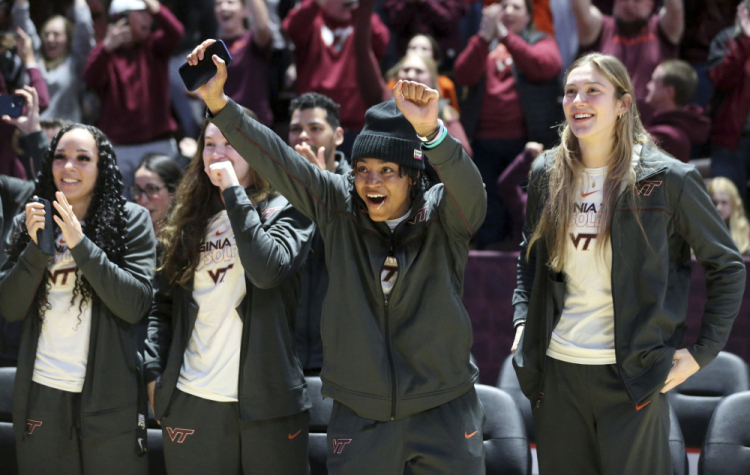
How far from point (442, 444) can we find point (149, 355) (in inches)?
50.0

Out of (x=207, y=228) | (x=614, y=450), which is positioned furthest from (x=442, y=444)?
(x=207, y=228)

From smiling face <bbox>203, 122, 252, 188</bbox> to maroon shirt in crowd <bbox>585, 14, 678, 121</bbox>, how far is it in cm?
344

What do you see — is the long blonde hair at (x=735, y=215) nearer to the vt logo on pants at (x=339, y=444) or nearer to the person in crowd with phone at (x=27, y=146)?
the vt logo on pants at (x=339, y=444)

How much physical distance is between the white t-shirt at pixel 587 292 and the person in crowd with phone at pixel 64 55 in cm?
470

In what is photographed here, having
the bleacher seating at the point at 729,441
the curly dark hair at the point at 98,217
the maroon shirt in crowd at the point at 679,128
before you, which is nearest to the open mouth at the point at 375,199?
the curly dark hair at the point at 98,217

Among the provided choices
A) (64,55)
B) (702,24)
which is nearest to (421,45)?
(702,24)

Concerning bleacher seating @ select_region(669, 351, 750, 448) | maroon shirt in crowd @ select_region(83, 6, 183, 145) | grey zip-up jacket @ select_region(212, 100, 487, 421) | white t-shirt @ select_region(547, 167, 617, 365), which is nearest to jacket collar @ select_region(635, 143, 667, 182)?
white t-shirt @ select_region(547, 167, 617, 365)

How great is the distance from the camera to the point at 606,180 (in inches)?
98.4

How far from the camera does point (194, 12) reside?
6.69m

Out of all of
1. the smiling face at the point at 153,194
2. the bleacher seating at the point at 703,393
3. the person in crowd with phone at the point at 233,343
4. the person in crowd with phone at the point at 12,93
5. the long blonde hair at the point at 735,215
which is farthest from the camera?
the person in crowd with phone at the point at 12,93

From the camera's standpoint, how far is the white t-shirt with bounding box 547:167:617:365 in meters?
2.44

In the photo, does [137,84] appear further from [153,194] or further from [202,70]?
[202,70]

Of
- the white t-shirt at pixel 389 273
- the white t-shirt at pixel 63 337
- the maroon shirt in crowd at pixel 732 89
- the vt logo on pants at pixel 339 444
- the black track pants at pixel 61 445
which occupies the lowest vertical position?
the black track pants at pixel 61 445

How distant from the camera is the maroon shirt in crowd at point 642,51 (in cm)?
540
